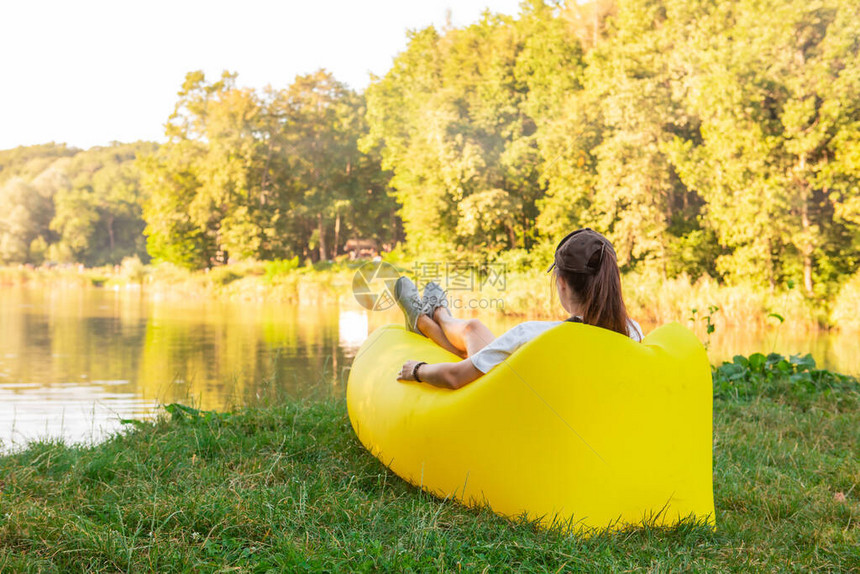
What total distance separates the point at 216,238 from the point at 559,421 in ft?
78.7

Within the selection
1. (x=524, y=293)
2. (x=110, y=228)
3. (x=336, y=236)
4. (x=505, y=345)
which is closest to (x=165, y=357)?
(x=505, y=345)

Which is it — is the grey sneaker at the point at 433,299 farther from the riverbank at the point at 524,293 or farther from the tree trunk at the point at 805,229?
the tree trunk at the point at 805,229

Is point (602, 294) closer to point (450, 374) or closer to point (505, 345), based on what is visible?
point (505, 345)

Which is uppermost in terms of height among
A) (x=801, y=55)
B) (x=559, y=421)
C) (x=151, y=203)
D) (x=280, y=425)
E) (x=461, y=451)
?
(x=801, y=55)

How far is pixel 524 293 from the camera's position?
1234 cm

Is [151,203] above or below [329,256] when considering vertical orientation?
above

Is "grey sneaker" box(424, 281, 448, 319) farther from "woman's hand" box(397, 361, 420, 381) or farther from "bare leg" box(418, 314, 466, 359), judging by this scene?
"woman's hand" box(397, 361, 420, 381)

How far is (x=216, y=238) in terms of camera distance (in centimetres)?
2441

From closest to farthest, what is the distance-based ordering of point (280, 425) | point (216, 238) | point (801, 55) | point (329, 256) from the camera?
point (280, 425) → point (801, 55) → point (216, 238) → point (329, 256)

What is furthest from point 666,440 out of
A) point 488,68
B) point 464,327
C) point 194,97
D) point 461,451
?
point 194,97

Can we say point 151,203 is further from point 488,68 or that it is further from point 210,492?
point 210,492

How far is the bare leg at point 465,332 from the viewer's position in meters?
2.78

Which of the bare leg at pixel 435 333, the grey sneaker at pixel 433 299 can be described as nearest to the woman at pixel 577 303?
the bare leg at pixel 435 333

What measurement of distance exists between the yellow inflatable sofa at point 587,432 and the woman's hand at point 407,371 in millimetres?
281
